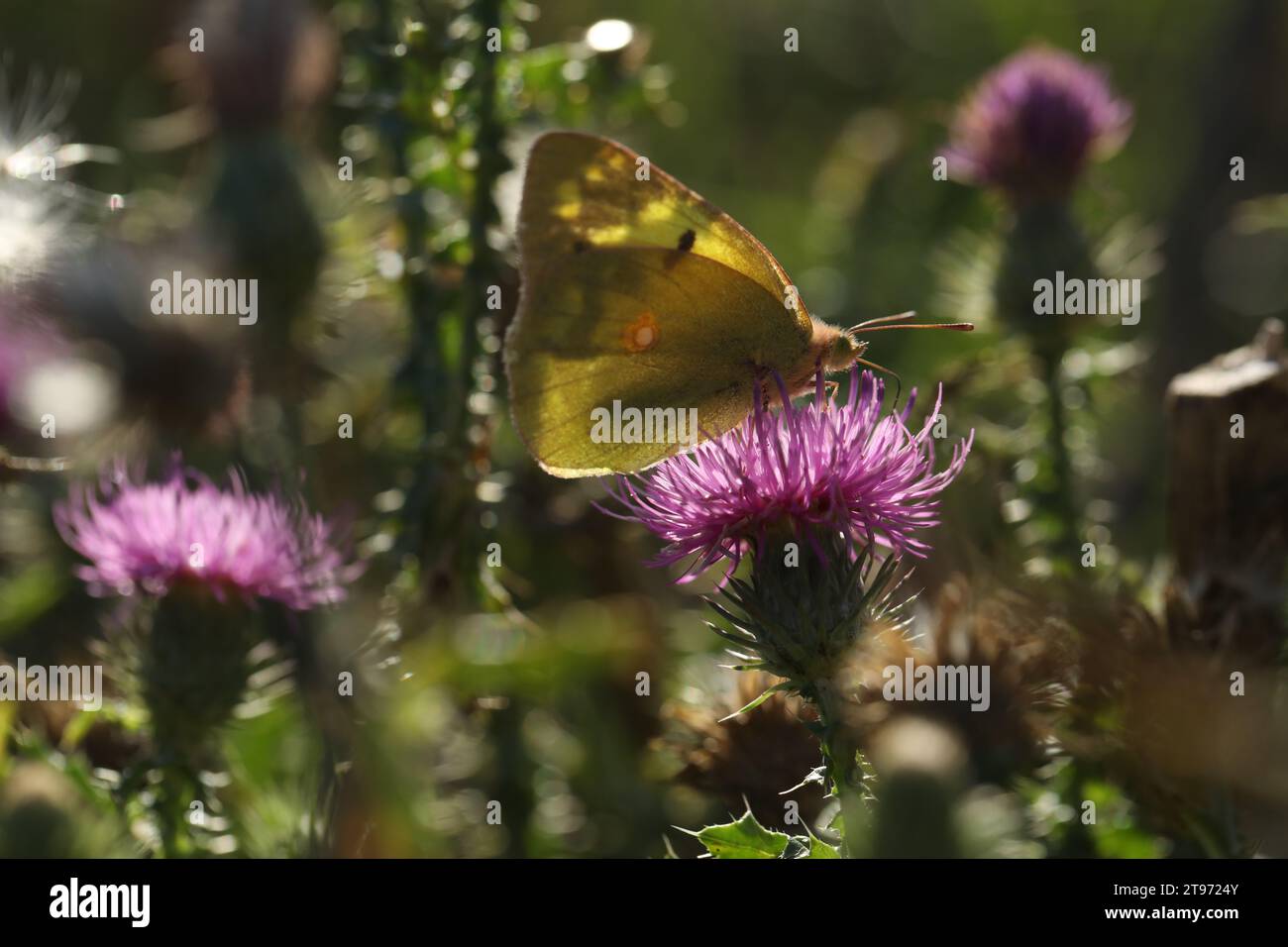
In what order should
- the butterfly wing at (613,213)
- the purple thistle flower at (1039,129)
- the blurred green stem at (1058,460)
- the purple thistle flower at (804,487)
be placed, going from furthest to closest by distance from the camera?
the purple thistle flower at (1039,129) < the blurred green stem at (1058,460) < the butterfly wing at (613,213) < the purple thistle flower at (804,487)

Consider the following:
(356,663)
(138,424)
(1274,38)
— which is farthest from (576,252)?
(1274,38)

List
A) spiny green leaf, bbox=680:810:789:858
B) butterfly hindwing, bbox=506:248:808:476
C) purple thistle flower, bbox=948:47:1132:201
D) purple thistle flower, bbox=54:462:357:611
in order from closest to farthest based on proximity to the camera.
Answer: spiny green leaf, bbox=680:810:789:858 < butterfly hindwing, bbox=506:248:808:476 < purple thistle flower, bbox=54:462:357:611 < purple thistle flower, bbox=948:47:1132:201

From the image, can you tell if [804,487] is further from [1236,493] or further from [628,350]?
[1236,493]

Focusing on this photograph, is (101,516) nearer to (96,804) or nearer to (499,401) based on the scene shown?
(96,804)

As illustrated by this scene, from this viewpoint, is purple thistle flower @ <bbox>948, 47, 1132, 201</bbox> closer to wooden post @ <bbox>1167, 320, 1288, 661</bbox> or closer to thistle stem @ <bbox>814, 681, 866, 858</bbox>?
wooden post @ <bbox>1167, 320, 1288, 661</bbox>

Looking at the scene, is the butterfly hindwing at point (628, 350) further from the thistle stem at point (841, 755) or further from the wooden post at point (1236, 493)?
the wooden post at point (1236, 493)

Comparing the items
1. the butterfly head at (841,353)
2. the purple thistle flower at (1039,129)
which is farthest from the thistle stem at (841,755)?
the purple thistle flower at (1039,129)

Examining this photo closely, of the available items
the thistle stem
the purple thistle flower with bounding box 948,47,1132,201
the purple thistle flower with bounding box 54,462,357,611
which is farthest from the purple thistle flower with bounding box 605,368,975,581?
the purple thistle flower with bounding box 948,47,1132,201
